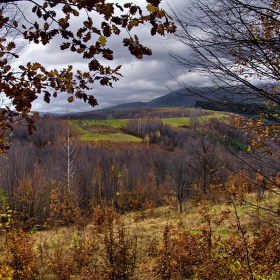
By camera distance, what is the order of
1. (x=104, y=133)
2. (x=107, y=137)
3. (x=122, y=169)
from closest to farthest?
(x=122, y=169), (x=107, y=137), (x=104, y=133)

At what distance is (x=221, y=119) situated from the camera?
14.7 ft

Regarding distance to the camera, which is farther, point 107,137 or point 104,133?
point 104,133

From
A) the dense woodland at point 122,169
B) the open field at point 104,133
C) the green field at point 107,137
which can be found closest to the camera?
the dense woodland at point 122,169

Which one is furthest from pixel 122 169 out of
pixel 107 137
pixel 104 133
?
pixel 104 133

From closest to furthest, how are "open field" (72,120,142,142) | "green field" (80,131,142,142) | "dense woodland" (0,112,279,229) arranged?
1. "dense woodland" (0,112,279,229)
2. "green field" (80,131,142,142)
3. "open field" (72,120,142,142)

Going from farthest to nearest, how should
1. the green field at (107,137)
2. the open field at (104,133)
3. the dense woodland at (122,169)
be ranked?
the open field at (104,133)
the green field at (107,137)
the dense woodland at (122,169)

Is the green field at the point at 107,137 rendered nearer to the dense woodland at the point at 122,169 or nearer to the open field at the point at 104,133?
the open field at the point at 104,133

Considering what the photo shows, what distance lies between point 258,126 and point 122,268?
3.81 m

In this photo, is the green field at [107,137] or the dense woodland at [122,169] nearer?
the dense woodland at [122,169]

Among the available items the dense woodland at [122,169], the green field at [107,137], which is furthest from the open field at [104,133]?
the dense woodland at [122,169]

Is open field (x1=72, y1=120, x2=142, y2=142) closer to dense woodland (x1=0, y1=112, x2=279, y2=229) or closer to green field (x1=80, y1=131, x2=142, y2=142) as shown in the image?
green field (x1=80, y1=131, x2=142, y2=142)

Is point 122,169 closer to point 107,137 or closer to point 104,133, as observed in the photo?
point 107,137

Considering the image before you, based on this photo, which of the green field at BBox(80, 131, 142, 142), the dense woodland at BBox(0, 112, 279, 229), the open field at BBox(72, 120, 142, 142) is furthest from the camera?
the open field at BBox(72, 120, 142, 142)

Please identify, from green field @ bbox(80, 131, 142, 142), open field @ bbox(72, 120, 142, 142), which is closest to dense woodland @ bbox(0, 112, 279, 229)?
open field @ bbox(72, 120, 142, 142)
